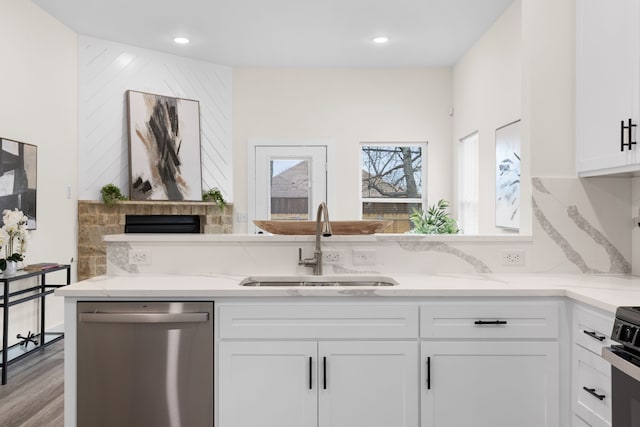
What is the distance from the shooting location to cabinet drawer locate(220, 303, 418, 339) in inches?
79.4

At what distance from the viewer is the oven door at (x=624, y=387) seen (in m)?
1.38

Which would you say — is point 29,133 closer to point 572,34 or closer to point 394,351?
point 394,351

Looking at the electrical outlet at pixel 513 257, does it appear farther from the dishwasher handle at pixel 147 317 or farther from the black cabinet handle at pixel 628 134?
the dishwasher handle at pixel 147 317

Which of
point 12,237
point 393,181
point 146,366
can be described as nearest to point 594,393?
point 146,366

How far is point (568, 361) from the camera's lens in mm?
2010

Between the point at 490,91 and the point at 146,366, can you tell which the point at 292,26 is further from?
the point at 146,366

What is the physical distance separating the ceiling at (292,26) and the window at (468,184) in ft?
3.23

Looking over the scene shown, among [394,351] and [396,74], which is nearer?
[394,351]

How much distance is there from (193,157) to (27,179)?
1780mm

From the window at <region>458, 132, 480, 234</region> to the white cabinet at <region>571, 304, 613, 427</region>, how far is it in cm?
324

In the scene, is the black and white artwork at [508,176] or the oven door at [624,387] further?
the black and white artwork at [508,176]

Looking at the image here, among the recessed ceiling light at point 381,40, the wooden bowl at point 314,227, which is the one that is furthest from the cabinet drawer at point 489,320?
the recessed ceiling light at point 381,40

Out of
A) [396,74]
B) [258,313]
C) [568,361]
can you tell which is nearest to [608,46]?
[568,361]

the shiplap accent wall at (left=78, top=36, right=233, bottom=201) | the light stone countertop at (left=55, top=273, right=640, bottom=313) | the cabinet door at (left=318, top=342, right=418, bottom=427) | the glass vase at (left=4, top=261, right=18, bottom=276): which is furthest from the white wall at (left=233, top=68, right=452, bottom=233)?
the cabinet door at (left=318, top=342, right=418, bottom=427)
